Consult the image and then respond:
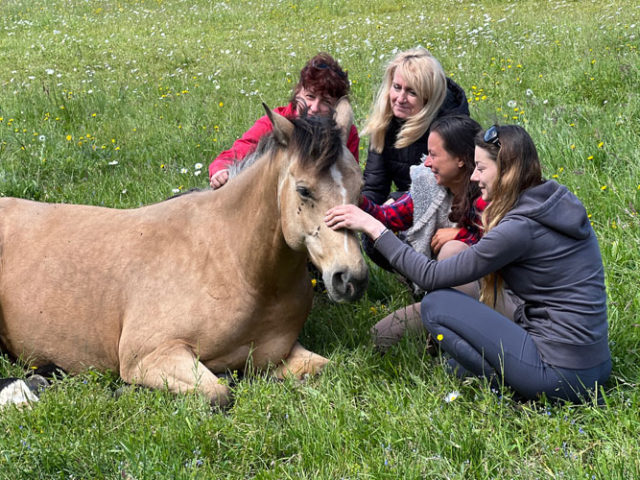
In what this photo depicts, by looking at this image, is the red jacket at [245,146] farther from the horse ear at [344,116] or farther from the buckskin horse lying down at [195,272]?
the horse ear at [344,116]

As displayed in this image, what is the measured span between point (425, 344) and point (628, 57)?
599 cm

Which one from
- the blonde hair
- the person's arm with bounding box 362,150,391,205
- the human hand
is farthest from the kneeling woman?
the person's arm with bounding box 362,150,391,205

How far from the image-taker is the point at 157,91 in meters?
9.83

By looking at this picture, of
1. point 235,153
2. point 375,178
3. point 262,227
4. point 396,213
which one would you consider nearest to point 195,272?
point 262,227

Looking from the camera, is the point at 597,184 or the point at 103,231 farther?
the point at 597,184

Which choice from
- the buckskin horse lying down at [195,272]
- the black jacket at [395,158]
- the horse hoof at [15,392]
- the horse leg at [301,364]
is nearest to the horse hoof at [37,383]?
the horse hoof at [15,392]

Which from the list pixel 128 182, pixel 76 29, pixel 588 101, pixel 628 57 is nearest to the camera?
pixel 128 182

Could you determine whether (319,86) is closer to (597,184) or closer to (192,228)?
(192,228)

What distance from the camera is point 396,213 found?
15.4 feet

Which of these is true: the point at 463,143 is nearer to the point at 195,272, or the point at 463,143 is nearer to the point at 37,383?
the point at 195,272

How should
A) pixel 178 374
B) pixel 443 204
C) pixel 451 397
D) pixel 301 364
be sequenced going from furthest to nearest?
pixel 443 204
pixel 301 364
pixel 178 374
pixel 451 397

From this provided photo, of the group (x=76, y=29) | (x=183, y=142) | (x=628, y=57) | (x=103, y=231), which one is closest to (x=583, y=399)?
(x=103, y=231)

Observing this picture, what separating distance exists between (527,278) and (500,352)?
0.40 meters

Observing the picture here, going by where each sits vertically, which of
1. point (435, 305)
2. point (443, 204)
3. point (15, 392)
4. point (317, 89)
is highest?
point (317, 89)
